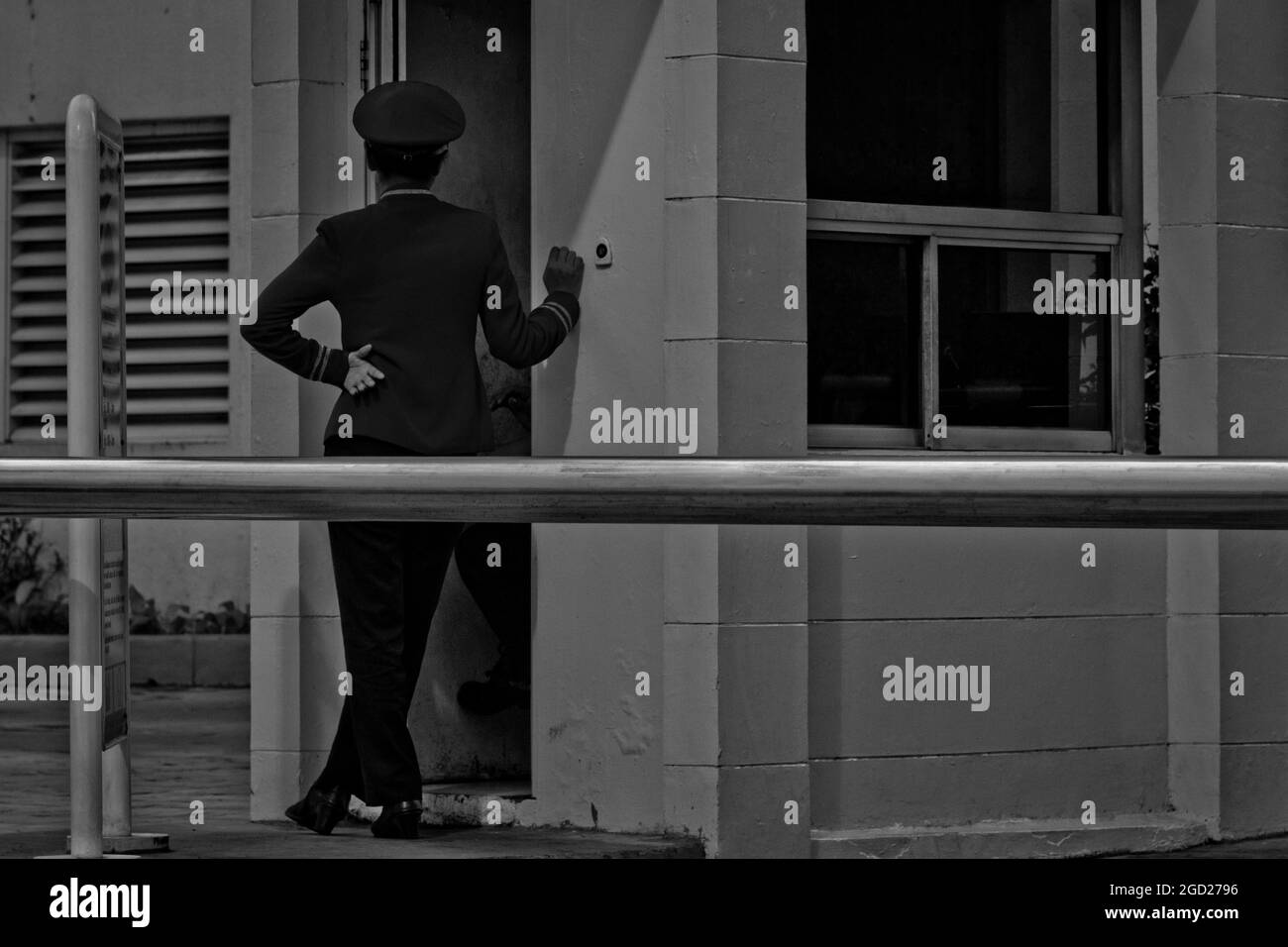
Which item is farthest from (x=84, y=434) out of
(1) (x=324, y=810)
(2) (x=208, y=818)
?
(2) (x=208, y=818)

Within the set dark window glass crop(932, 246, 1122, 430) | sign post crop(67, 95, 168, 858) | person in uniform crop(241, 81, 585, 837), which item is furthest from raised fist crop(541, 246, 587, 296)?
sign post crop(67, 95, 168, 858)

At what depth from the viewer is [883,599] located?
5586 mm

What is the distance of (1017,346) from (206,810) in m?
2.87

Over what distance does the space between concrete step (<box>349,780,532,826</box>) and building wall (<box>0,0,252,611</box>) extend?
568cm

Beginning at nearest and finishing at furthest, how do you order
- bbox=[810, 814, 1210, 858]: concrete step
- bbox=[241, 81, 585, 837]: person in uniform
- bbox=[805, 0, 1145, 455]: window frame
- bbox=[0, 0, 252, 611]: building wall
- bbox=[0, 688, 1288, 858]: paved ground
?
bbox=[0, 688, 1288, 858]: paved ground, bbox=[241, 81, 585, 837]: person in uniform, bbox=[810, 814, 1210, 858]: concrete step, bbox=[805, 0, 1145, 455]: window frame, bbox=[0, 0, 252, 611]: building wall

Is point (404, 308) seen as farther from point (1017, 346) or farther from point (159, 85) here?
point (159, 85)

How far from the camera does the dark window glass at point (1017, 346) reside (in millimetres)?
5816

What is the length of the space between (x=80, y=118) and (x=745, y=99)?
1752 millimetres

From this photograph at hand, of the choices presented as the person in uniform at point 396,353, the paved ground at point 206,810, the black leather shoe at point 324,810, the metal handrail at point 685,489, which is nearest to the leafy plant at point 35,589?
the paved ground at point 206,810

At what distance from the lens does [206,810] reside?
19.9 ft

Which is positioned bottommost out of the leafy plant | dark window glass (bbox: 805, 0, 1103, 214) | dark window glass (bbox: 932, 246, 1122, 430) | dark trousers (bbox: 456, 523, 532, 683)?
the leafy plant

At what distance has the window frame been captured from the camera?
567cm

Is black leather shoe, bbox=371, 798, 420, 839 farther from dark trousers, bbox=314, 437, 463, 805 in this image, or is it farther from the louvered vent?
the louvered vent

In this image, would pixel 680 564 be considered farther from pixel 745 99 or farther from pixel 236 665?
pixel 236 665
